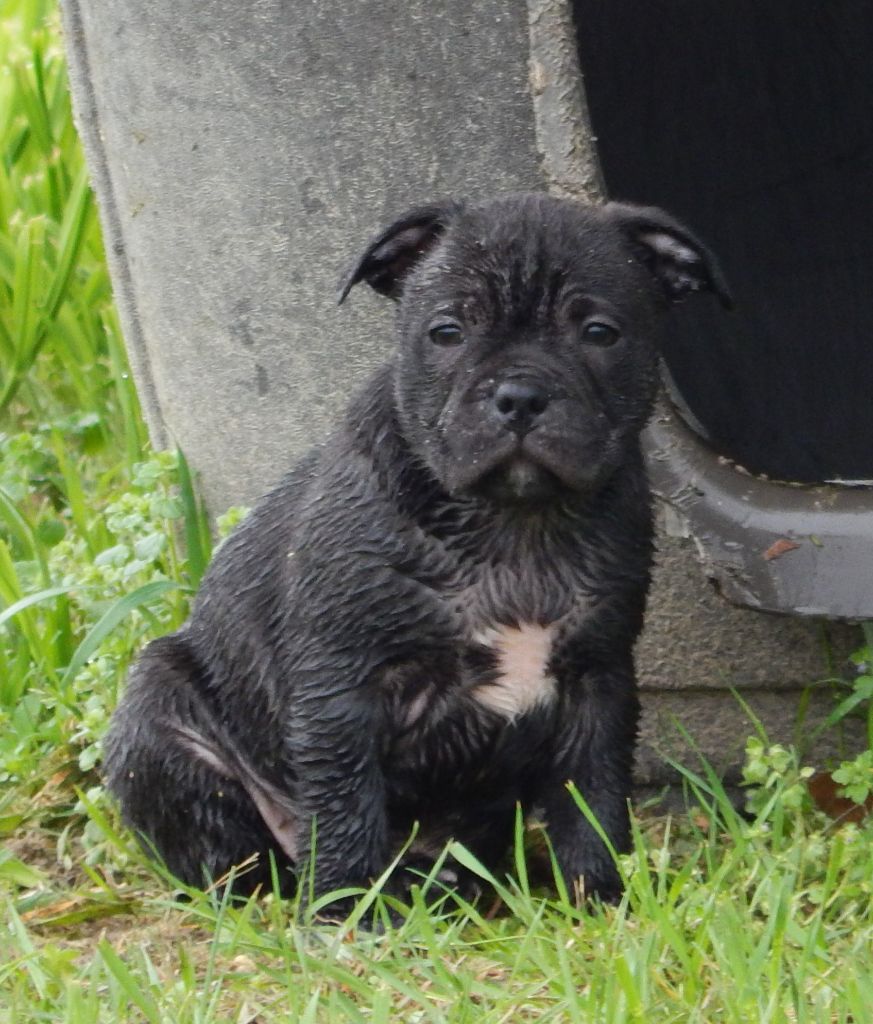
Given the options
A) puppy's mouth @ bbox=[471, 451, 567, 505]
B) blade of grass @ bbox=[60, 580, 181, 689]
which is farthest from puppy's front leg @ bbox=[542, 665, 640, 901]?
blade of grass @ bbox=[60, 580, 181, 689]

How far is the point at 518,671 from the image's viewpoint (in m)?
3.22

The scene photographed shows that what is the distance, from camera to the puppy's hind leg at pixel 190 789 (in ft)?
11.3

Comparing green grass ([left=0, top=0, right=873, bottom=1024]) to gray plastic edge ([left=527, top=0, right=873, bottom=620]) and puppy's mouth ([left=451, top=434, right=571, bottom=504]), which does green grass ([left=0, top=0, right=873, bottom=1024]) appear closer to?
gray plastic edge ([left=527, top=0, right=873, bottom=620])

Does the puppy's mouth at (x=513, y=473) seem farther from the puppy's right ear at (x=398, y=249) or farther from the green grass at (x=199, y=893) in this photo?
the green grass at (x=199, y=893)

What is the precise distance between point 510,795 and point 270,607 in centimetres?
57

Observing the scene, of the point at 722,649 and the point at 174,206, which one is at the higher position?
the point at 174,206

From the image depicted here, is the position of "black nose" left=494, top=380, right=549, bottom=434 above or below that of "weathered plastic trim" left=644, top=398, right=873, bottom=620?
above

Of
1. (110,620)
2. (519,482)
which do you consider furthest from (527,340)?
(110,620)

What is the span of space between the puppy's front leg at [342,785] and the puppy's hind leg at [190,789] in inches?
11.0

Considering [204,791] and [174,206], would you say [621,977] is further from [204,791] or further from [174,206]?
[174,206]

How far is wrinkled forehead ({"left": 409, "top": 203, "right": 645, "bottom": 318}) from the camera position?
3.00 metres

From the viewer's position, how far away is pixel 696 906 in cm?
295

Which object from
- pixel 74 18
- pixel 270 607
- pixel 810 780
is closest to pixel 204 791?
pixel 270 607

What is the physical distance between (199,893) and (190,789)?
0.84 feet
